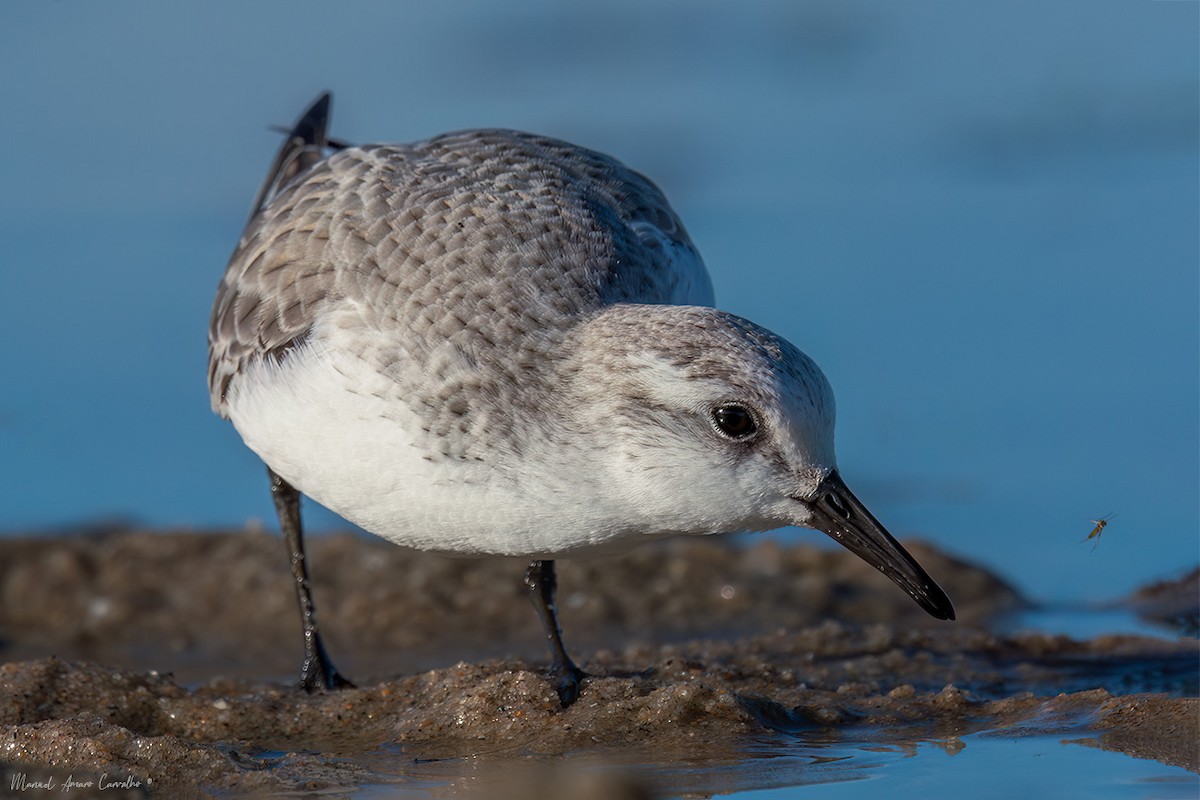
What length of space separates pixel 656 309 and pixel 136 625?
4090 mm

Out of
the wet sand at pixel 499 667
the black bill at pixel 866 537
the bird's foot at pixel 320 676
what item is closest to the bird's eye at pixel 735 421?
the black bill at pixel 866 537

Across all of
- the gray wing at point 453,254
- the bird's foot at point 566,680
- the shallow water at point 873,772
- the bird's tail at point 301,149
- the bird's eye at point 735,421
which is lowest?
the shallow water at point 873,772

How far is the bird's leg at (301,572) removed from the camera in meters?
6.58

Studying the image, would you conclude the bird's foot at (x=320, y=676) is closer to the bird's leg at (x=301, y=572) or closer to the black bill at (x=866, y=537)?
the bird's leg at (x=301, y=572)

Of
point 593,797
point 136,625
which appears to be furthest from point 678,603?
point 593,797

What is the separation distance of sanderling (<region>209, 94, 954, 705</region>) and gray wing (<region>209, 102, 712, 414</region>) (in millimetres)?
11

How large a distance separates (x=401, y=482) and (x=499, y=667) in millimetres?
883

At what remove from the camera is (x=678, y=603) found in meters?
8.16

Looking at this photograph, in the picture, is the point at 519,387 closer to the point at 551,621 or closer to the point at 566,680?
the point at 566,680

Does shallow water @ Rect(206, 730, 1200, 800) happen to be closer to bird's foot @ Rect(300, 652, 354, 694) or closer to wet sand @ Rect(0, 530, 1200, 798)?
wet sand @ Rect(0, 530, 1200, 798)

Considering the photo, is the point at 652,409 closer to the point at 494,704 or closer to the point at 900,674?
the point at 494,704

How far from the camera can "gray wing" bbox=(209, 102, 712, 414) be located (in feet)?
17.7

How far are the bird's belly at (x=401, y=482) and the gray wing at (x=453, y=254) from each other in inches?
7.2

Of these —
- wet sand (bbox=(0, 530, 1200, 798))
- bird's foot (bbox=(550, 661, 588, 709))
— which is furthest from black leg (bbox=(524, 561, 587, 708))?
wet sand (bbox=(0, 530, 1200, 798))
